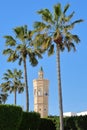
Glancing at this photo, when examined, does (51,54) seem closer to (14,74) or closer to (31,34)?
(31,34)

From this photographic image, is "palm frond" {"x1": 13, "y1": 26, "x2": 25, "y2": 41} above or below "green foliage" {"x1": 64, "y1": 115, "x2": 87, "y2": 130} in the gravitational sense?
above

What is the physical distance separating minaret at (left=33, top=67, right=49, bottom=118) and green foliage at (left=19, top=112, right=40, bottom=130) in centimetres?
3846

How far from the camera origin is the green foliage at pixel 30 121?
50.6 m

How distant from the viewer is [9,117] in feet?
134

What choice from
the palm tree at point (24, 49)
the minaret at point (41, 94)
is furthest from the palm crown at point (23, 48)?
the minaret at point (41, 94)

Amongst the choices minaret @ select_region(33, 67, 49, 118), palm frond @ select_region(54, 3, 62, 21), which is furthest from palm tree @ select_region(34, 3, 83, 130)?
minaret @ select_region(33, 67, 49, 118)

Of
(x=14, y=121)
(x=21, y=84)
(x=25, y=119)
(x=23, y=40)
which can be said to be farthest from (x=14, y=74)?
(x=14, y=121)

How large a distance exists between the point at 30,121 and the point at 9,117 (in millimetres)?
10674

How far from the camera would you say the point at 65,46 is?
5072cm

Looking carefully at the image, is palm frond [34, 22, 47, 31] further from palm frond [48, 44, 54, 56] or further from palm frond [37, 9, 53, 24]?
palm frond [48, 44, 54, 56]

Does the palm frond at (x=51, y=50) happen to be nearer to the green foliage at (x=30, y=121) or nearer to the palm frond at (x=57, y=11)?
the palm frond at (x=57, y=11)

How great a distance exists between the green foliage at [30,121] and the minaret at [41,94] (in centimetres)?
3846

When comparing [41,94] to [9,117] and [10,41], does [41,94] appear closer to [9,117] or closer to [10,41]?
[10,41]

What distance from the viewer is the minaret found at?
91463 millimetres
